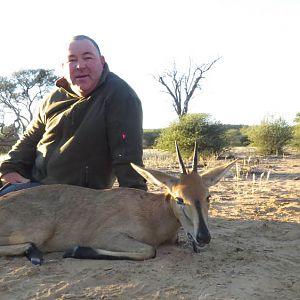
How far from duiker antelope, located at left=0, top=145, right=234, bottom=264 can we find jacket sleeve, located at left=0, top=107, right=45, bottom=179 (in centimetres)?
141

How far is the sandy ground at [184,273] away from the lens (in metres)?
3.77

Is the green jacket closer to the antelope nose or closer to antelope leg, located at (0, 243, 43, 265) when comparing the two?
antelope leg, located at (0, 243, 43, 265)

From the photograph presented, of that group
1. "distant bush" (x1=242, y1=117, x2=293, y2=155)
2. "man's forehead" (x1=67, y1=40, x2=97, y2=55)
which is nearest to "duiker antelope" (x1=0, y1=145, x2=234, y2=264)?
"man's forehead" (x1=67, y1=40, x2=97, y2=55)

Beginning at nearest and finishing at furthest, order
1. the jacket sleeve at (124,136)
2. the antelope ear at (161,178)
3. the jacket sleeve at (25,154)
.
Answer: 1. the antelope ear at (161,178)
2. the jacket sleeve at (124,136)
3. the jacket sleeve at (25,154)

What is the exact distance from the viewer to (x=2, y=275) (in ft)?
13.8

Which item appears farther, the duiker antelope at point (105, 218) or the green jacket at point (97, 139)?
the green jacket at point (97, 139)

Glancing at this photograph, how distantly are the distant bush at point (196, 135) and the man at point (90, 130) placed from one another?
16.7 metres

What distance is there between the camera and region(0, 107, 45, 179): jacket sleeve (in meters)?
6.63

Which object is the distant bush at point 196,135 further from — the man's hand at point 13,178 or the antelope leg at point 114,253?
the antelope leg at point 114,253

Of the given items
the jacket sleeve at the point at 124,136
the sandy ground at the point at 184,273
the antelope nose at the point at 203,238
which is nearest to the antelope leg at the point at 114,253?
the sandy ground at the point at 184,273

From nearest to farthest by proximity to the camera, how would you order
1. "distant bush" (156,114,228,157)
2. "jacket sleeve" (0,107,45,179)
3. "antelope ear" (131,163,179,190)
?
"antelope ear" (131,163,179,190) < "jacket sleeve" (0,107,45,179) < "distant bush" (156,114,228,157)

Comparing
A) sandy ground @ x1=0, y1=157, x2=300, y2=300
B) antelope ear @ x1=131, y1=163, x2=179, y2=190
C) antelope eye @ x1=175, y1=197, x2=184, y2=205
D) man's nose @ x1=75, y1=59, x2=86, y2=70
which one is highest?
man's nose @ x1=75, y1=59, x2=86, y2=70

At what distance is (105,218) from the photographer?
5.20 meters

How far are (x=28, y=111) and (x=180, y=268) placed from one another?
39321mm
